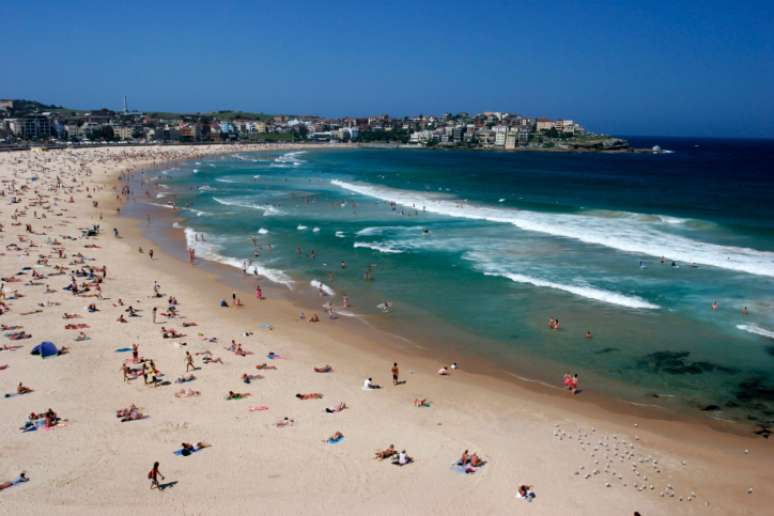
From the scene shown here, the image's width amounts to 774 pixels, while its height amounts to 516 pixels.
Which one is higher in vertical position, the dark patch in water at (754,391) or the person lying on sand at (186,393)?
the dark patch in water at (754,391)

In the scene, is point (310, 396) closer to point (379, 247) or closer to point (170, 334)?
point (170, 334)

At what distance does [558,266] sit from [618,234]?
429 inches

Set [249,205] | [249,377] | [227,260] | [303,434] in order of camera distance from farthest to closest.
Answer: [249,205]
[227,260]
[249,377]
[303,434]

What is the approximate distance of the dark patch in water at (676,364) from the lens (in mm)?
17875

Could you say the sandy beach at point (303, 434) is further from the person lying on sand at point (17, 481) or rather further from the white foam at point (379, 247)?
the white foam at point (379, 247)

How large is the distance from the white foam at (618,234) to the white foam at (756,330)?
856cm

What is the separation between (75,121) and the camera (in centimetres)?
17762

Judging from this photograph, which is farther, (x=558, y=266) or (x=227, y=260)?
(x=227, y=260)

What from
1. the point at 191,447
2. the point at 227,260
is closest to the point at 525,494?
the point at 191,447

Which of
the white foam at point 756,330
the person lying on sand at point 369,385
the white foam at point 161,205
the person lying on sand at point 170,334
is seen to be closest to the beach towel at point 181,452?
the person lying on sand at point 369,385

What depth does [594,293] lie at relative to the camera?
25.1m

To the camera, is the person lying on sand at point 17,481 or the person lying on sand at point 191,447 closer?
the person lying on sand at point 17,481

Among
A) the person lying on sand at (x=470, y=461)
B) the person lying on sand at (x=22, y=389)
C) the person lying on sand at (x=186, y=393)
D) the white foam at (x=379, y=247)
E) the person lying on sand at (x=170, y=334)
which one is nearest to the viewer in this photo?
the person lying on sand at (x=470, y=461)

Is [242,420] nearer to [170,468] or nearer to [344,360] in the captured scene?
[170,468]
